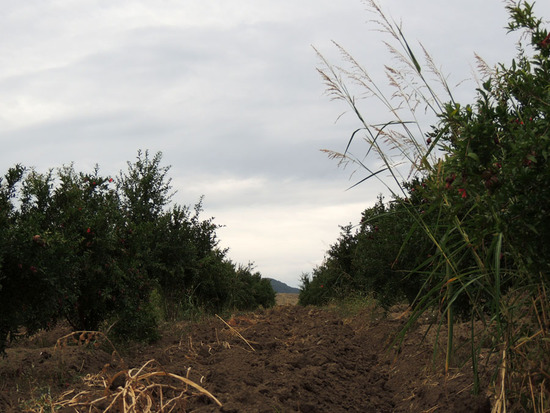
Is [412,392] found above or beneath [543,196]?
beneath

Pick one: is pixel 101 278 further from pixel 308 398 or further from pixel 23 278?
pixel 308 398

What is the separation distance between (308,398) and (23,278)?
445cm

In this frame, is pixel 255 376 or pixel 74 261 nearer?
pixel 255 376

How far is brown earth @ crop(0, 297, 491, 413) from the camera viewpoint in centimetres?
466

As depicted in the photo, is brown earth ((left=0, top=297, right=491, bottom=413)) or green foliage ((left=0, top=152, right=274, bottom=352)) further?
green foliage ((left=0, top=152, right=274, bottom=352))

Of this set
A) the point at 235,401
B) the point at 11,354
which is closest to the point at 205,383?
the point at 235,401

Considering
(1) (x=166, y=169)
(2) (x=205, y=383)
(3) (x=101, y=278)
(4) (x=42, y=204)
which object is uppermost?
(1) (x=166, y=169)

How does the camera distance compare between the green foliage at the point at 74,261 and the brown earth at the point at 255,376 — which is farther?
the green foliage at the point at 74,261

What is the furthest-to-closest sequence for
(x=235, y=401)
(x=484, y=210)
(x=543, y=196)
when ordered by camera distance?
(x=235, y=401) → (x=484, y=210) → (x=543, y=196)

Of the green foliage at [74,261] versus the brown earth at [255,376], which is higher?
the green foliage at [74,261]

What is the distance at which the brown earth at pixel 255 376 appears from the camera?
184 inches

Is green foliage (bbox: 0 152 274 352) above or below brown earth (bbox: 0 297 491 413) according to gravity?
above

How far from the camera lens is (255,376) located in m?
6.12

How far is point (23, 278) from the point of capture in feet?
25.5
